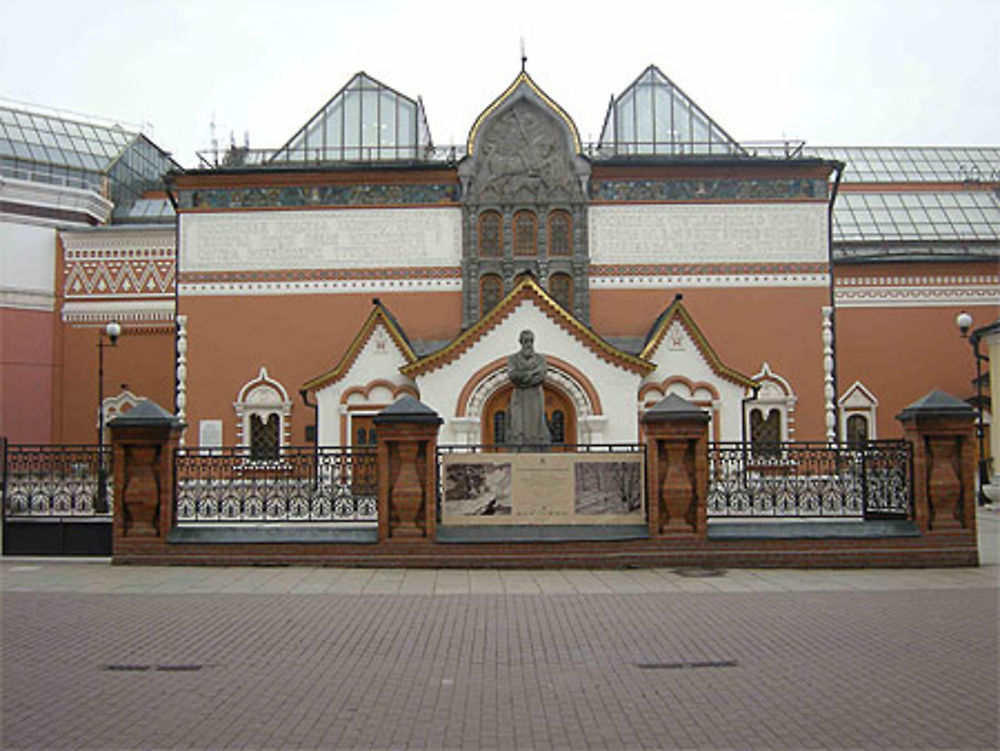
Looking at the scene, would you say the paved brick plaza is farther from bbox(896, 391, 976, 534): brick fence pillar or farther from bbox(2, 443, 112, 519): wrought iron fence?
bbox(2, 443, 112, 519): wrought iron fence

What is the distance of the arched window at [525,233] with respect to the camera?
28578mm

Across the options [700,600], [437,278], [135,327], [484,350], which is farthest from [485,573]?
[135,327]

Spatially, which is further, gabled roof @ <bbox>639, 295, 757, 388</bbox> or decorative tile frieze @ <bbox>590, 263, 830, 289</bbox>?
decorative tile frieze @ <bbox>590, 263, 830, 289</bbox>

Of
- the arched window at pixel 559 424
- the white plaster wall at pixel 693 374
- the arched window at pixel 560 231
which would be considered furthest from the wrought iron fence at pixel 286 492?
the arched window at pixel 560 231

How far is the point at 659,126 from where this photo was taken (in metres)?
31.0

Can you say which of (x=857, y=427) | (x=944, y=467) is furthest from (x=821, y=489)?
(x=857, y=427)

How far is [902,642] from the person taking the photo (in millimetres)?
9188

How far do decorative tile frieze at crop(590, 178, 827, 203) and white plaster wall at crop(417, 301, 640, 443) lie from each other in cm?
538

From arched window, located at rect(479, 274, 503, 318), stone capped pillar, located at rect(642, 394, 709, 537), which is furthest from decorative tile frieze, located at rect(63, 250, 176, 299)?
stone capped pillar, located at rect(642, 394, 709, 537)

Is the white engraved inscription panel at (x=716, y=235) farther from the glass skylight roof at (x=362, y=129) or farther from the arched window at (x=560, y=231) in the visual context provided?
the glass skylight roof at (x=362, y=129)

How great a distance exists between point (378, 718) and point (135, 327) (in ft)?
109

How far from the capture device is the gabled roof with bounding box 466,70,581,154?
93.4 ft

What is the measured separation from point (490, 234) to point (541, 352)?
16.9ft

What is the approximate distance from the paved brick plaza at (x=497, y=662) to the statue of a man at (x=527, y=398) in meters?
3.70
